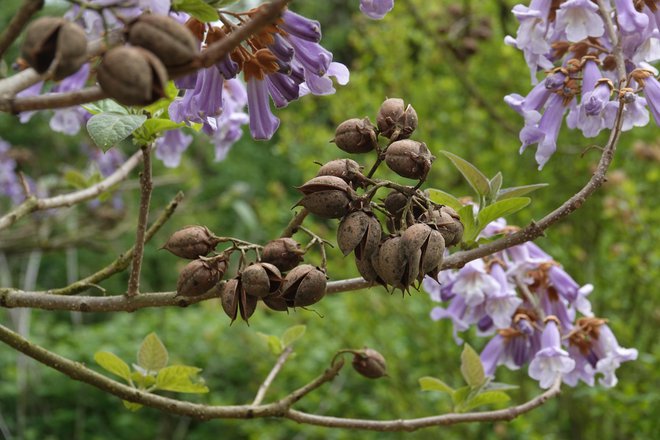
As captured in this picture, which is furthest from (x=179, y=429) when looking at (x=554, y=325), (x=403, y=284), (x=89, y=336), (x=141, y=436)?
(x=403, y=284)

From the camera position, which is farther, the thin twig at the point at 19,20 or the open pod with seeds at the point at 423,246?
the open pod with seeds at the point at 423,246

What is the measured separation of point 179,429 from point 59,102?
4.91 meters

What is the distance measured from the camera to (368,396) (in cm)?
459

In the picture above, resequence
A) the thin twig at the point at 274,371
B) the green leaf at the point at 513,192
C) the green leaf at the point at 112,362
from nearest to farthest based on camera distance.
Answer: the green leaf at the point at 513,192 → the green leaf at the point at 112,362 → the thin twig at the point at 274,371

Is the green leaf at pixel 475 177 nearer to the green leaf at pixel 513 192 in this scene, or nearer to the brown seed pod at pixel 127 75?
the green leaf at pixel 513 192

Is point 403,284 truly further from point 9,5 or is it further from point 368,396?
point 9,5

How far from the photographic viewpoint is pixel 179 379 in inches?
46.1

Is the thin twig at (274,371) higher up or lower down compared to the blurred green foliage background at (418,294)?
higher up

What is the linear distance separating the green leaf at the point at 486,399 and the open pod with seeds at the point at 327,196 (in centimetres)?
56

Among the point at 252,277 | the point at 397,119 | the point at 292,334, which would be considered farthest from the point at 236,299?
the point at 292,334

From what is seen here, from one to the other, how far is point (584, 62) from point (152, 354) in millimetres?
756

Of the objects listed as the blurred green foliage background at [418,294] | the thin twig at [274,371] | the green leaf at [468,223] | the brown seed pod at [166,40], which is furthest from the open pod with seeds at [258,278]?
the blurred green foliage background at [418,294]

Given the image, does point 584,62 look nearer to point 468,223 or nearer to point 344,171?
point 468,223

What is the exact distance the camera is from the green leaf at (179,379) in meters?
1.16
